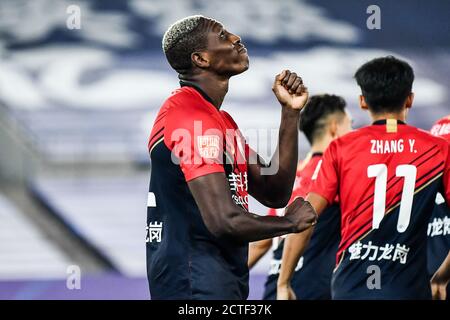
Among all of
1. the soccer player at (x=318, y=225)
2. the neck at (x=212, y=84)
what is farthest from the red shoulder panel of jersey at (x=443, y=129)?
the neck at (x=212, y=84)

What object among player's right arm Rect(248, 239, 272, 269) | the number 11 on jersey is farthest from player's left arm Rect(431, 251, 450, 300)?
player's right arm Rect(248, 239, 272, 269)

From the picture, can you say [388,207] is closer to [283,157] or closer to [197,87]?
[283,157]

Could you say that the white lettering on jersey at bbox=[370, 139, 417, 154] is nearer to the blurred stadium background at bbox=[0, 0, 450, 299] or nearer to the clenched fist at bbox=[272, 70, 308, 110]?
the clenched fist at bbox=[272, 70, 308, 110]

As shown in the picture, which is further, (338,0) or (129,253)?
(338,0)

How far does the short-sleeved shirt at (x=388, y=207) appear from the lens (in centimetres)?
398

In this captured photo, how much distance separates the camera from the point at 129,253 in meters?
13.7

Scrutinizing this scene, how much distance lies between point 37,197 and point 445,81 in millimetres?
7179

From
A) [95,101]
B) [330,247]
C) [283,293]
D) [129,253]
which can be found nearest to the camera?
[283,293]

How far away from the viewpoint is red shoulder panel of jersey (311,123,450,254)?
4.02m

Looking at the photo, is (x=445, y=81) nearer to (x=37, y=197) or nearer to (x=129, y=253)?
(x=129, y=253)

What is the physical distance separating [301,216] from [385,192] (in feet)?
4.20

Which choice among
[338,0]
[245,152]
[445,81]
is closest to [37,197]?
[338,0]

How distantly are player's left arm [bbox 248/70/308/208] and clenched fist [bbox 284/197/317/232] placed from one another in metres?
0.33

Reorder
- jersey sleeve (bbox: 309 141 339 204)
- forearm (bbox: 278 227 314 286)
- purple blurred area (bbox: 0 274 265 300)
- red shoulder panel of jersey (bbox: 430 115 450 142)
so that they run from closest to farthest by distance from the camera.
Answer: jersey sleeve (bbox: 309 141 339 204), forearm (bbox: 278 227 314 286), red shoulder panel of jersey (bbox: 430 115 450 142), purple blurred area (bbox: 0 274 265 300)
